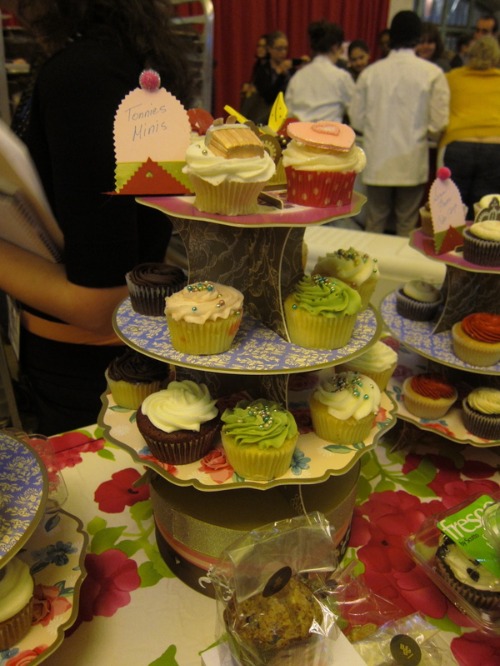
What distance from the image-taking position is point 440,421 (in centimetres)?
141

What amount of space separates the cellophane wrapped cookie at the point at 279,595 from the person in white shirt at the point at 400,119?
3587 mm

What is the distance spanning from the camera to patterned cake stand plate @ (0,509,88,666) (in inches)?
32.0

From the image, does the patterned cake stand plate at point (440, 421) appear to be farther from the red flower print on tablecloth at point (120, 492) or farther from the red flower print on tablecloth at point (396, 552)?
the red flower print on tablecloth at point (120, 492)

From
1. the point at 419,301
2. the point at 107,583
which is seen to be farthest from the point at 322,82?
the point at 107,583

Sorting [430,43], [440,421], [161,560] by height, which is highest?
[430,43]

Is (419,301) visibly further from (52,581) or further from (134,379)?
(52,581)

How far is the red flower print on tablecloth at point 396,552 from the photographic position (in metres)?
1.04

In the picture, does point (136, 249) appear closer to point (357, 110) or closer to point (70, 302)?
point (70, 302)

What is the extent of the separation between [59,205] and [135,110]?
12.2 inches

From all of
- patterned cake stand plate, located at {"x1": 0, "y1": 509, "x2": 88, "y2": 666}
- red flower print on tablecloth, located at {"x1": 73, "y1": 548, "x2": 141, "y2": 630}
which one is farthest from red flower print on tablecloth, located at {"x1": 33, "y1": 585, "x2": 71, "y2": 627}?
red flower print on tablecloth, located at {"x1": 73, "y1": 548, "x2": 141, "y2": 630}

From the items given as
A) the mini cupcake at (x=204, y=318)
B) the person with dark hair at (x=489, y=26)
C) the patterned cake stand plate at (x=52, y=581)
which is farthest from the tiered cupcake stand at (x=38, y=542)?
the person with dark hair at (x=489, y=26)

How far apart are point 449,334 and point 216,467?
821mm

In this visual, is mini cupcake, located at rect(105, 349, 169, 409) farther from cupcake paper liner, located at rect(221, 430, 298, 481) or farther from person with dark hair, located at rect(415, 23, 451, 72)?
person with dark hair, located at rect(415, 23, 451, 72)

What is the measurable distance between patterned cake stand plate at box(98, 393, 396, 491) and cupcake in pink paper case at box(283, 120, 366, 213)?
45cm
